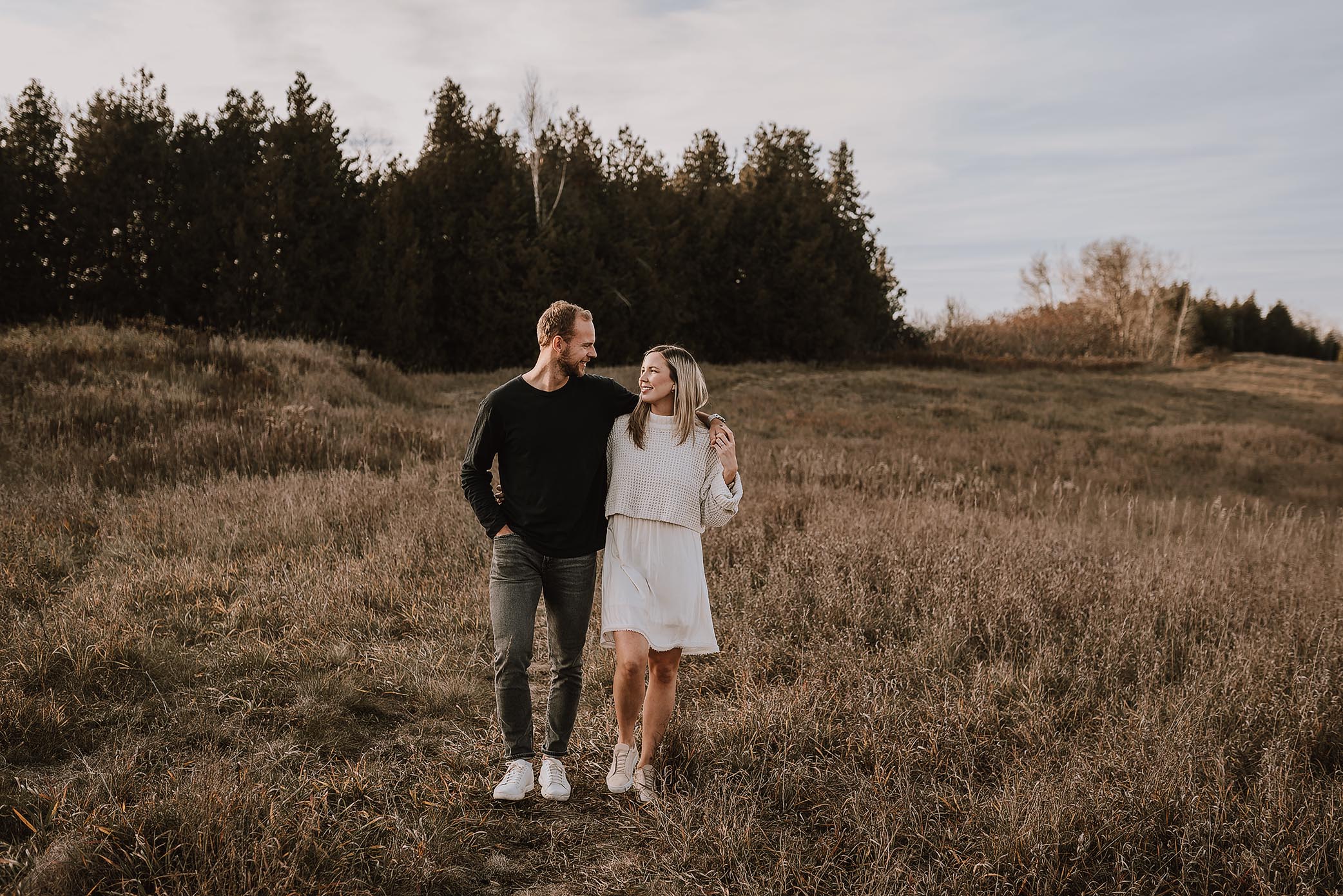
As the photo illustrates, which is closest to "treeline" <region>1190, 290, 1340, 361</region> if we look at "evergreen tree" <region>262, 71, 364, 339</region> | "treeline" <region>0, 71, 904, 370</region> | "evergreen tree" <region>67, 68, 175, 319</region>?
"treeline" <region>0, 71, 904, 370</region>

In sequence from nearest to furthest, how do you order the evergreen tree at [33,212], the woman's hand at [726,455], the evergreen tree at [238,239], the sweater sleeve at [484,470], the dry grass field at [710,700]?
1. the dry grass field at [710,700]
2. the sweater sleeve at [484,470]
3. the woman's hand at [726,455]
4. the evergreen tree at [33,212]
5. the evergreen tree at [238,239]

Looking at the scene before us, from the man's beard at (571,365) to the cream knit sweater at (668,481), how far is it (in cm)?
30

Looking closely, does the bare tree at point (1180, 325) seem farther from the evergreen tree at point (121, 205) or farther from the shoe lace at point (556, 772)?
the shoe lace at point (556, 772)

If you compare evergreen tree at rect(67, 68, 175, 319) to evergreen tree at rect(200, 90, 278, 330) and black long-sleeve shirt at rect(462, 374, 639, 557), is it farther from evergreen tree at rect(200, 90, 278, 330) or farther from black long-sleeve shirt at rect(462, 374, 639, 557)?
black long-sleeve shirt at rect(462, 374, 639, 557)

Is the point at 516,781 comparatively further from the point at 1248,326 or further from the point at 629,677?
the point at 1248,326

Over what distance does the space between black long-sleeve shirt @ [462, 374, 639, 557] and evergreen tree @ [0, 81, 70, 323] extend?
21.0m

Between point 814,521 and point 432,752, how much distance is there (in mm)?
4504

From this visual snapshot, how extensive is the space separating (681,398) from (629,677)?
3.75ft

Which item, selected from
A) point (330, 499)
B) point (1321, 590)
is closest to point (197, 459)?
point (330, 499)

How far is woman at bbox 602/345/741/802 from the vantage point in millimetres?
3398

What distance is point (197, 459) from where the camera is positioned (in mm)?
9922

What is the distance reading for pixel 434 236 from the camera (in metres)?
25.0

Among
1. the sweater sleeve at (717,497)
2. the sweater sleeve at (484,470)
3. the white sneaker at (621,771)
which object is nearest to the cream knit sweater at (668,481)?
the sweater sleeve at (717,497)

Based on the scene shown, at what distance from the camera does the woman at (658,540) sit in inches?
134
